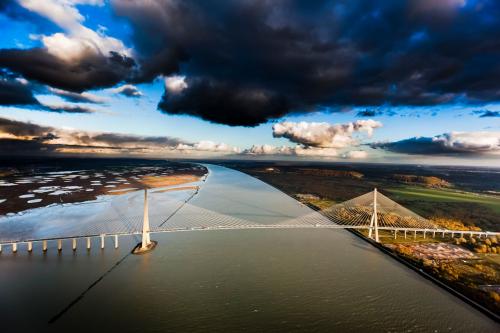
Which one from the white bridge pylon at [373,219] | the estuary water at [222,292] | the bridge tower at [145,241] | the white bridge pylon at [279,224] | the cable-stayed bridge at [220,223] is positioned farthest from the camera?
the white bridge pylon at [373,219]

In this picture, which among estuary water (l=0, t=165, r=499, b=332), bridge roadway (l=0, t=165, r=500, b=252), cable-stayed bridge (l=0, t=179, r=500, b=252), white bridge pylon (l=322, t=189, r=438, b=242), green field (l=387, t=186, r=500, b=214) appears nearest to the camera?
estuary water (l=0, t=165, r=499, b=332)

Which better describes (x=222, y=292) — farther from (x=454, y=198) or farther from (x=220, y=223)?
(x=454, y=198)

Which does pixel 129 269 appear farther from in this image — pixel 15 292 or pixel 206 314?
pixel 206 314

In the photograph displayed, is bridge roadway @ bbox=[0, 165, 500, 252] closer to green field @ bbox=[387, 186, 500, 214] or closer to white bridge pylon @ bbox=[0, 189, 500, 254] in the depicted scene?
white bridge pylon @ bbox=[0, 189, 500, 254]

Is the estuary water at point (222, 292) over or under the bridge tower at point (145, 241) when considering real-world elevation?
under

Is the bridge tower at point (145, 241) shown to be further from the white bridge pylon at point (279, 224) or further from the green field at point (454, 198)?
the green field at point (454, 198)

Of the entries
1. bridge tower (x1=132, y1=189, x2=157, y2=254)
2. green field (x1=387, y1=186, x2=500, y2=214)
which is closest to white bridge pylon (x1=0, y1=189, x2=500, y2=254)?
bridge tower (x1=132, y1=189, x2=157, y2=254)

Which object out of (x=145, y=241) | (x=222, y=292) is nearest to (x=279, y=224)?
(x=145, y=241)

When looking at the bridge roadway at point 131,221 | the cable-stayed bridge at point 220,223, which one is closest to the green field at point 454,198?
the cable-stayed bridge at point 220,223
